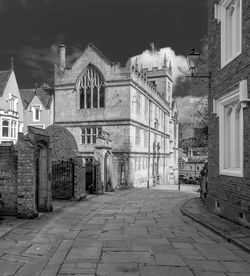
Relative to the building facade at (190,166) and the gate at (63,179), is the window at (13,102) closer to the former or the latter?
the gate at (63,179)

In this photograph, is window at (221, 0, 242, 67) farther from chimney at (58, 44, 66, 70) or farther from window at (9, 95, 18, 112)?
window at (9, 95, 18, 112)

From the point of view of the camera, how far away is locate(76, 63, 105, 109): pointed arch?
35469mm

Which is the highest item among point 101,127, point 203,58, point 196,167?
point 203,58

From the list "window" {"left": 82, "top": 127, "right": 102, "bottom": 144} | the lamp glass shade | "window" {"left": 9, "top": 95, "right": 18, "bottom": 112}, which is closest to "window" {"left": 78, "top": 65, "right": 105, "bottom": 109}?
"window" {"left": 82, "top": 127, "right": 102, "bottom": 144}

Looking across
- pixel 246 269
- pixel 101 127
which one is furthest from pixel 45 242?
pixel 101 127

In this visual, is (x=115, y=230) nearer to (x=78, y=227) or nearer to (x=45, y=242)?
(x=78, y=227)

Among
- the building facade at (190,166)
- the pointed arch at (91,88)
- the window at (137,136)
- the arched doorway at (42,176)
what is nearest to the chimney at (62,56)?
the pointed arch at (91,88)

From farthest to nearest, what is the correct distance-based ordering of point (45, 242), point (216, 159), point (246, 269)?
1. point (216, 159)
2. point (45, 242)
3. point (246, 269)

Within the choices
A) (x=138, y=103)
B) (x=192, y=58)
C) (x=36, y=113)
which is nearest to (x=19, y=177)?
(x=192, y=58)

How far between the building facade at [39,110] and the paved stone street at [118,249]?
2866 cm

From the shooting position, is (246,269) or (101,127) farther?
(101,127)

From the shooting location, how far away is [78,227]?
10102 millimetres

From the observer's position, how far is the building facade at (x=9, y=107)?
3747 cm

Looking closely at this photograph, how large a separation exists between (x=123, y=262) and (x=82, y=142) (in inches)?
1176
